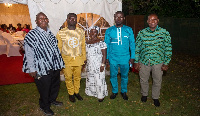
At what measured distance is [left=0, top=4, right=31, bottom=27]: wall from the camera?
12.5 m

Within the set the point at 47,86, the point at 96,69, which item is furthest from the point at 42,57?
the point at 96,69

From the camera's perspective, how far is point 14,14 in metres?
13.0

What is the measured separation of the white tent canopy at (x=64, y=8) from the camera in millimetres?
4355

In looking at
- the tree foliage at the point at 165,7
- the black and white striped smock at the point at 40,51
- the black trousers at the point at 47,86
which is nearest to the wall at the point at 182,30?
the tree foliage at the point at 165,7

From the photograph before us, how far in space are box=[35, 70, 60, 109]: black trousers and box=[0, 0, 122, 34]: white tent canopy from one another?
1.66 m

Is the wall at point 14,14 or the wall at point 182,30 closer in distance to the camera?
the wall at point 182,30

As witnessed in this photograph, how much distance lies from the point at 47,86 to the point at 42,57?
0.61 metres

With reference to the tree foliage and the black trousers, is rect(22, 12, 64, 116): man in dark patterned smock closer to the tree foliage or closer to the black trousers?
the black trousers

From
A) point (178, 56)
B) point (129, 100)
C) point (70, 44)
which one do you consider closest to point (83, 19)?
point (70, 44)

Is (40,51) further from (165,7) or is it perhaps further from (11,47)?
(165,7)

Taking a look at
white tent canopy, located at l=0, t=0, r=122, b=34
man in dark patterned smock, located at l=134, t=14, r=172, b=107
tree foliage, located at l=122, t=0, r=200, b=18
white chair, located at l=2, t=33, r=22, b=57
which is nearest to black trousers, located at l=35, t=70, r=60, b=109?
white tent canopy, located at l=0, t=0, r=122, b=34

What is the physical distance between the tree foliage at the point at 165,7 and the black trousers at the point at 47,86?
6810 mm

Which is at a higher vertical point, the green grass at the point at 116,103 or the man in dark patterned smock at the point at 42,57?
the man in dark patterned smock at the point at 42,57

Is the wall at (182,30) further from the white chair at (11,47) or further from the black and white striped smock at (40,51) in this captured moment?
the white chair at (11,47)
